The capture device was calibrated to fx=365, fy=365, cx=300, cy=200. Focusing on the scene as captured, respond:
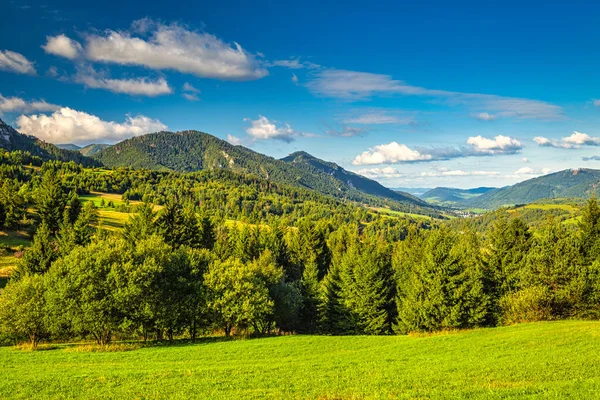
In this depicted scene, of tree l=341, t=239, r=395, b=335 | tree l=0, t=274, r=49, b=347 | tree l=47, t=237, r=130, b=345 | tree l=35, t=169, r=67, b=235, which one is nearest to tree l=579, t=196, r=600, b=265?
tree l=341, t=239, r=395, b=335

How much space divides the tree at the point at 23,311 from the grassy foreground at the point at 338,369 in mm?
3591

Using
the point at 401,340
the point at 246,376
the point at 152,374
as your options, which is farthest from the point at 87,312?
the point at 401,340

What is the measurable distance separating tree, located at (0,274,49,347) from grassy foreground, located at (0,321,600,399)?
3.59 meters

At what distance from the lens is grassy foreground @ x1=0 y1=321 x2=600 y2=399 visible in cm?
2166

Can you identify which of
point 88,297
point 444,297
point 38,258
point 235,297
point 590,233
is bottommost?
point 235,297

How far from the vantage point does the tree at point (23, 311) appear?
47156 mm

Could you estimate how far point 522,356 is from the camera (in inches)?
1255

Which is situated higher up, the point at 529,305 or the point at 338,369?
the point at 338,369

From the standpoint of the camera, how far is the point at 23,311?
155ft

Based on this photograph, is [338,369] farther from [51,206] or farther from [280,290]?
[51,206]

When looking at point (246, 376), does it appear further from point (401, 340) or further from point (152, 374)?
point (401, 340)

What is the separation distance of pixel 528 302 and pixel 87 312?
61501 millimetres

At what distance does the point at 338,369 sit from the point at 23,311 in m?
42.8

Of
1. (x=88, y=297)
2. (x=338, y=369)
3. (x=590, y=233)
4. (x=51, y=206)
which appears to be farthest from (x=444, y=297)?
(x=51, y=206)
